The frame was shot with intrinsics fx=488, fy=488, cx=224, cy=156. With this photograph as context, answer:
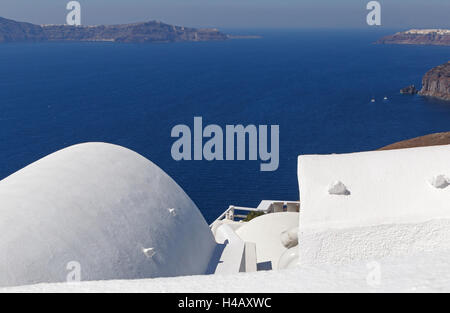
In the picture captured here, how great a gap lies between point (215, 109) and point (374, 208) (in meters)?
88.6

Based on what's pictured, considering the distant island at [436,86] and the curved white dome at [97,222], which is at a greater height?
the distant island at [436,86]

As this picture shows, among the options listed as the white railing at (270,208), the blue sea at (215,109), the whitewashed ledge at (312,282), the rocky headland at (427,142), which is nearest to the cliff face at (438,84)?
the blue sea at (215,109)

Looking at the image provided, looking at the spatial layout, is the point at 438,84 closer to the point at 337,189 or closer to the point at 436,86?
the point at 436,86

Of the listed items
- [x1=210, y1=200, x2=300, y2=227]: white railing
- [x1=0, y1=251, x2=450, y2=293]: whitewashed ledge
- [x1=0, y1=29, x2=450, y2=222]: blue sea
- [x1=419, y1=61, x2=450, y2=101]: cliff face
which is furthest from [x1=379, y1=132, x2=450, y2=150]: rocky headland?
[x1=419, y1=61, x2=450, y2=101]: cliff face

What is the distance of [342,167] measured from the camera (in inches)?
441

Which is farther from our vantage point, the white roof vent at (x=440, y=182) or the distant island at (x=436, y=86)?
the distant island at (x=436, y=86)

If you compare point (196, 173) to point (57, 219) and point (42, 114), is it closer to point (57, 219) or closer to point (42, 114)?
point (42, 114)

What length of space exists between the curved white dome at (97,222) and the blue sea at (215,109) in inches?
1433

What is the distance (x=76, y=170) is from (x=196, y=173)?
49599 millimetres

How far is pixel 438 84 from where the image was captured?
113562 mm

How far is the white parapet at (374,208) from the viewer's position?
29.3 ft

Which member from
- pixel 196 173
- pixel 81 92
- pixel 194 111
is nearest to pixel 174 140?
pixel 196 173

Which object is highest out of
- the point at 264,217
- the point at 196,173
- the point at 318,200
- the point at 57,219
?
the point at 318,200

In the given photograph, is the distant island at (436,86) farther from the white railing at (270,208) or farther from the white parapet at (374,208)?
the white parapet at (374,208)
